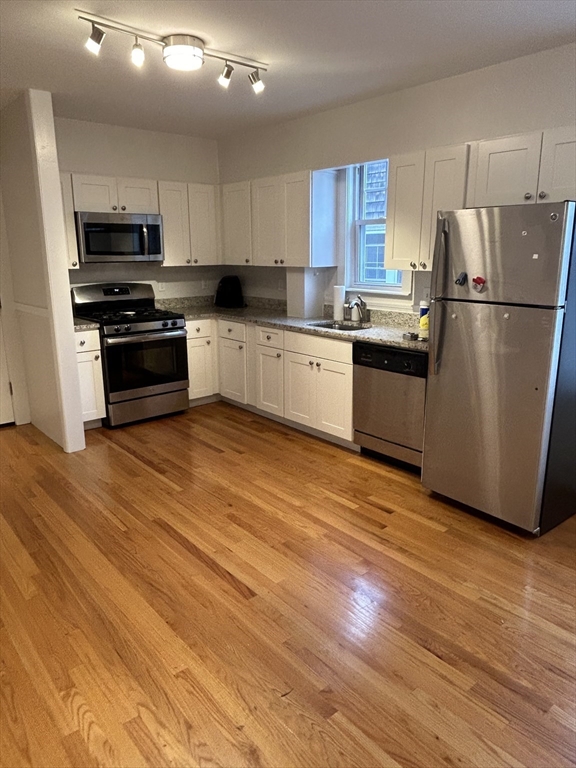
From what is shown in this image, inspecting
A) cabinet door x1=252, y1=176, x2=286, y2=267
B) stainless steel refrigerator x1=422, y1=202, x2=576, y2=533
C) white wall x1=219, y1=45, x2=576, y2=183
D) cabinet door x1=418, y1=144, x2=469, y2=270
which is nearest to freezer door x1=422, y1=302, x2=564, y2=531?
stainless steel refrigerator x1=422, y1=202, x2=576, y2=533

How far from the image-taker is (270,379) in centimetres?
454

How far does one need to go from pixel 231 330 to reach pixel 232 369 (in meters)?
0.36

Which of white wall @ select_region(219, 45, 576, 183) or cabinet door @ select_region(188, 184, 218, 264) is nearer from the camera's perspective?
white wall @ select_region(219, 45, 576, 183)

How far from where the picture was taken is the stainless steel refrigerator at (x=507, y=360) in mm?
2492

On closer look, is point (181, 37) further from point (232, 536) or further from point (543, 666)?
point (543, 666)

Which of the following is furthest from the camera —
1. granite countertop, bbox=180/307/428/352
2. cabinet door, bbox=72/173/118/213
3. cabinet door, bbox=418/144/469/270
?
cabinet door, bbox=72/173/118/213

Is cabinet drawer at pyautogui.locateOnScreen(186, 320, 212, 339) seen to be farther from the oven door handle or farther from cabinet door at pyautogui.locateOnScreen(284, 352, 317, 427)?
cabinet door at pyautogui.locateOnScreen(284, 352, 317, 427)

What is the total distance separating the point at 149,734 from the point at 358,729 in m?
0.66

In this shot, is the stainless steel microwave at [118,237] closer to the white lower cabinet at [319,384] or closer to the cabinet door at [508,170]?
the white lower cabinet at [319,384]

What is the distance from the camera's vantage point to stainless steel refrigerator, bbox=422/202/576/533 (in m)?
2.49

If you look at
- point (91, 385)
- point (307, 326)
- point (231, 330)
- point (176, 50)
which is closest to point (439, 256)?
point (307, 326)

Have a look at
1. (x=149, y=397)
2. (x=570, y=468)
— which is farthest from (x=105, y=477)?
(x=570, y=468)

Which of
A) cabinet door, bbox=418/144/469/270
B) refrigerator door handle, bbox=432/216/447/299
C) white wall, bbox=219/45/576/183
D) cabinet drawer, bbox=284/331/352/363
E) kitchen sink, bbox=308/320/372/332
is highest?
white wall, bbox=219/45/576/183

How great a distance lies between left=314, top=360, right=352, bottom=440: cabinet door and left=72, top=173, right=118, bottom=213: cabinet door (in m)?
2.28
